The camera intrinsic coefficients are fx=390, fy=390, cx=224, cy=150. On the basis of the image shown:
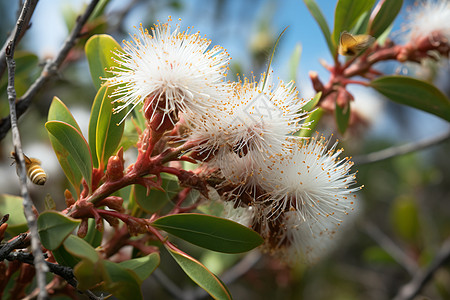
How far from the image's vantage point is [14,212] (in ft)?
4.13

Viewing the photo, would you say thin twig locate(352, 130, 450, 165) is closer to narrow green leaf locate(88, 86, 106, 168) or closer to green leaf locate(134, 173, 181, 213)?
green leaf locate(134, 173, 181, 213)

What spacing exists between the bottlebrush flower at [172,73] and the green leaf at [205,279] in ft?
1.25

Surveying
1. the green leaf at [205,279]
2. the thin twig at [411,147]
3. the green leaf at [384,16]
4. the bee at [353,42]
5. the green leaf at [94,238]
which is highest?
the green leaf at [384,16]

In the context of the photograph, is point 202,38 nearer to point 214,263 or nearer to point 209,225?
point 209,225

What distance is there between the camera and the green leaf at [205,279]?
0.96m

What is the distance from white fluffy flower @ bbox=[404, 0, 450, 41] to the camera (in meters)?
1.64

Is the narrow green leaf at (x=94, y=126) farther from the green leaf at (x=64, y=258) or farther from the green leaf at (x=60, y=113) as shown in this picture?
the green leaf at (x=64, y=258)

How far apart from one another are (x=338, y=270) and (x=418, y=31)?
373cm

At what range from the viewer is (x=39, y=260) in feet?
2.22

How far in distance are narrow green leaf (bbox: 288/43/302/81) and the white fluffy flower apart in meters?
0.48

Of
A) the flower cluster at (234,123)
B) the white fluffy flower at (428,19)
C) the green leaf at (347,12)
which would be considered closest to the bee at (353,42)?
the green leaf at (347,12)

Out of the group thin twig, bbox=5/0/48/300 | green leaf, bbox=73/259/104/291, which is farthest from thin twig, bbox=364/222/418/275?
thin twig, bbox=5/0/48/300

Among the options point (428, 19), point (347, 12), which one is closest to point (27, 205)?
point (347, 12)

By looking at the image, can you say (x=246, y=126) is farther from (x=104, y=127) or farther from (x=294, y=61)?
(x=294, y=61)
